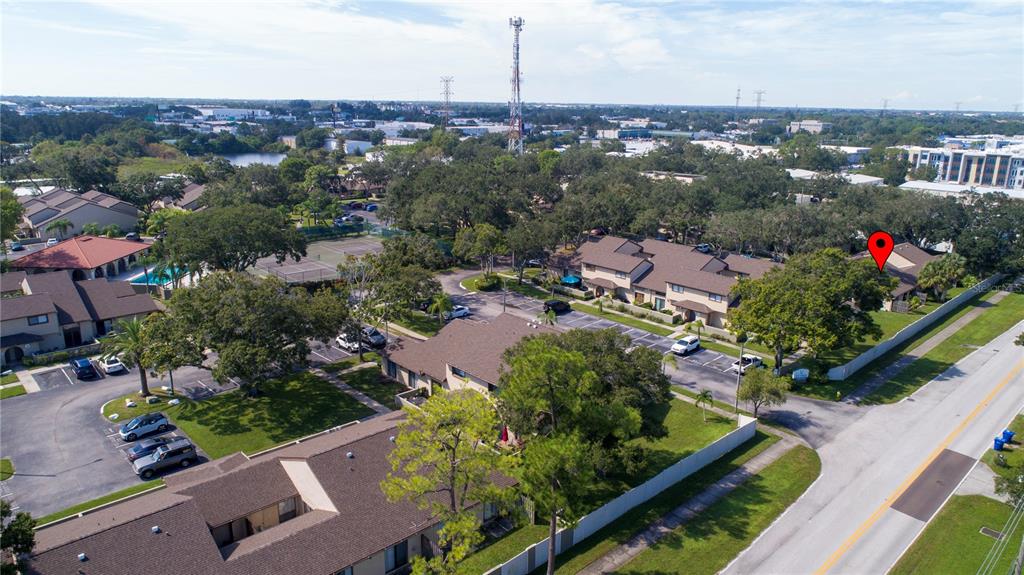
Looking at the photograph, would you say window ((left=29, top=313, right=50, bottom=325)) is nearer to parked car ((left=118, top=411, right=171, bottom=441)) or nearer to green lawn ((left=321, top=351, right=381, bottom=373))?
parked car ((left=118, top=411, right=171, bottom=441))

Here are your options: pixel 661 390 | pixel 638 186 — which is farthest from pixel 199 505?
pixel 638 186

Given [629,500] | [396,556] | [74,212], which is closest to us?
[396,556]

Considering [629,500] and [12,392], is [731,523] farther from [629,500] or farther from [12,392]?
[12,392]

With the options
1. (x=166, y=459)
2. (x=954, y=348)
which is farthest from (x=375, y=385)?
(x=954, y=348)

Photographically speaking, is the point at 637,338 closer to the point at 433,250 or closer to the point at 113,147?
the point at 433,250

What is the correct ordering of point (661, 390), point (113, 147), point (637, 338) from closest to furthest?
1. point (661, 390)
2. point (637, 338)
3. point (113, 147)

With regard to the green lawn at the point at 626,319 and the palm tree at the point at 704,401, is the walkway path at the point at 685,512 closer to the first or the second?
the palm tree at the point at 704,401

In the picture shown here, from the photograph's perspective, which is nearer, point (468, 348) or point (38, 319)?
point (468, 348)
